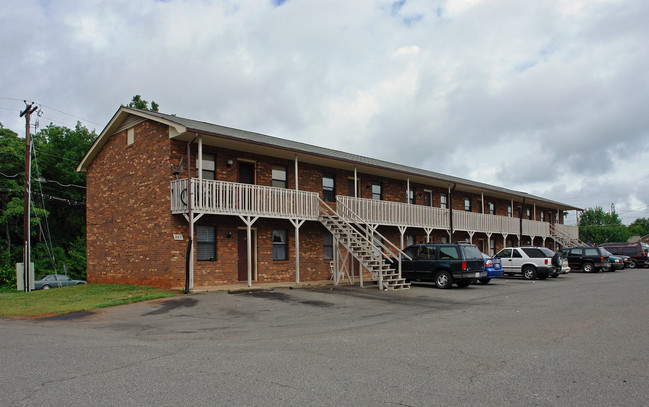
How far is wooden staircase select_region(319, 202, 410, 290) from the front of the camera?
698 inches

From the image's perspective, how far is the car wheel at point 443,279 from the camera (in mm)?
18062

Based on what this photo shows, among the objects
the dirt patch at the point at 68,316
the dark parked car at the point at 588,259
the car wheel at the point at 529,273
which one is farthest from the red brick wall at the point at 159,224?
the dark parked car at the point at 588,259

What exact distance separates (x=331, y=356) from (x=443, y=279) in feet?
39.7

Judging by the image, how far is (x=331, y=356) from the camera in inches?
275

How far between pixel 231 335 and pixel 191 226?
7265 millimetres

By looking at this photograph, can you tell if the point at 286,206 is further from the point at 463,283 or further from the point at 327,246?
the point at 463,283

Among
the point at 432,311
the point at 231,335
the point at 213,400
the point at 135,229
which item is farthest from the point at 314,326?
the point at 135,229

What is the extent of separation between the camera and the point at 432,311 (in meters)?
12.1

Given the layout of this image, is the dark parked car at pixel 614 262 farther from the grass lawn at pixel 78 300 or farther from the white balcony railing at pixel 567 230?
the grass lawn at pixel 78 300

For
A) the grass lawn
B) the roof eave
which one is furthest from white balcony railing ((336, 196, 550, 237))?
the grass lawn

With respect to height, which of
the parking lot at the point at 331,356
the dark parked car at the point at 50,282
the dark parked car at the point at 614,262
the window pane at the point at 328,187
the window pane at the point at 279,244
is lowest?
the dark parked car at the point at 50,282

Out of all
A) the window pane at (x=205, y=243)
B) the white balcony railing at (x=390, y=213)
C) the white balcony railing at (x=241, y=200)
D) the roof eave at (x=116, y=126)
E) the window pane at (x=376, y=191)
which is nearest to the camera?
the white balcony railing at (x=241, y=200)

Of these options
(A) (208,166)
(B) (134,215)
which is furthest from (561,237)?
(B) (134,215)

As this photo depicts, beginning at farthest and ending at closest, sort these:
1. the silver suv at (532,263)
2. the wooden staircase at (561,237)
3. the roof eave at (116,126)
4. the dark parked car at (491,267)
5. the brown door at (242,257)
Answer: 1. the wooden staircase at (561,237)
2. the silver suv at (532,263)
3. the dark parked car at (491,267)
4. the brown door at (242,257)
5. the roof eave at (116,126)
